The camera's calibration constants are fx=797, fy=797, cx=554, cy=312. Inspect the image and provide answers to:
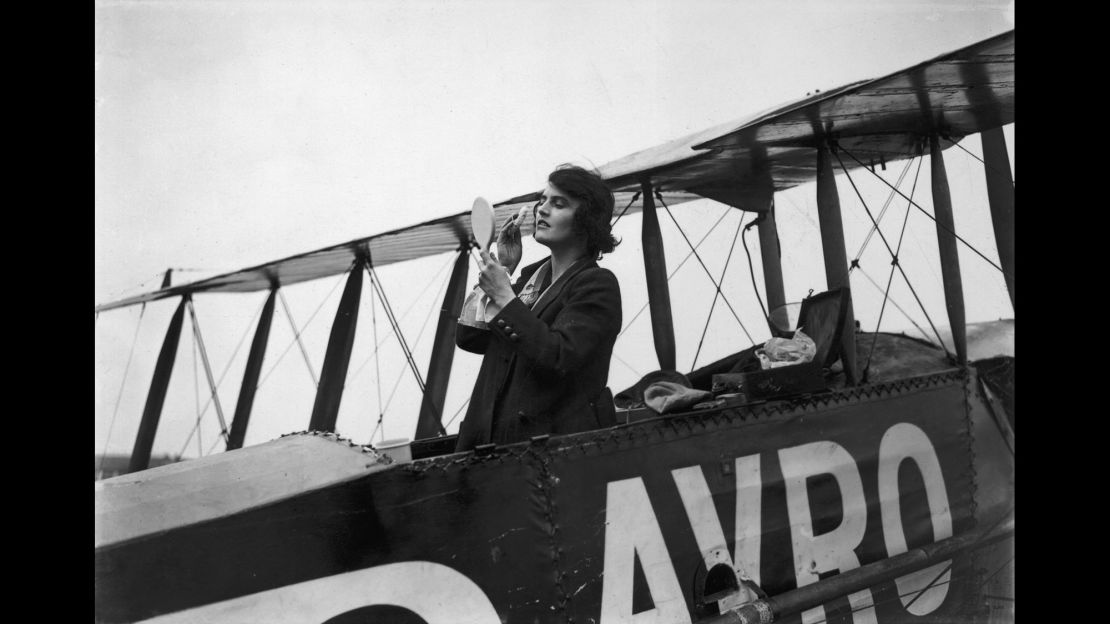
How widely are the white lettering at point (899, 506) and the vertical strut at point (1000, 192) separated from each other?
1.27 meters

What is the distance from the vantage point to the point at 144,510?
2043 mm

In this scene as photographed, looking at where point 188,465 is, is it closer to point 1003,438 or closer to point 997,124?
point 1003,438

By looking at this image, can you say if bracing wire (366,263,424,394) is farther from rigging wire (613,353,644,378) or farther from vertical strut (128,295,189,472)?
vertical strut (128,295,189,472)


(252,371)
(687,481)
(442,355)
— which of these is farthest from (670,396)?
(252,371)

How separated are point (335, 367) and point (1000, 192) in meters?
3.52

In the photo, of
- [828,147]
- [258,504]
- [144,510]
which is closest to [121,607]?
[144,510]

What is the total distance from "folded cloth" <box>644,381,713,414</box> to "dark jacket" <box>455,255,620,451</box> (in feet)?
0.76

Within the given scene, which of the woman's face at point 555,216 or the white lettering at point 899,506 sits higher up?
the woman's face at point 555,216

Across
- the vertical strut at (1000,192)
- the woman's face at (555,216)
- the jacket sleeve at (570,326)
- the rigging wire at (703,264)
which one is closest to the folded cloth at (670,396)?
the jacket sleeve at (570,326)

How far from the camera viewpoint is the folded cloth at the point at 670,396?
283 cm

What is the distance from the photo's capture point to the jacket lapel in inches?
106

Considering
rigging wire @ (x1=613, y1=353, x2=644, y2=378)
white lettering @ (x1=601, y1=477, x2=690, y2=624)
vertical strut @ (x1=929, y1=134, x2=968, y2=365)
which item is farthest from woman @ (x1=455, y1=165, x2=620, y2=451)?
vertical strut @ (x1=929, y1=134, x2=968, y2=365)

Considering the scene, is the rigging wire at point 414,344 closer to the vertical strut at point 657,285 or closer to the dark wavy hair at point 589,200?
the vertical strut at point 657,285

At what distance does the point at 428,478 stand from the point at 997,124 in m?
3.52
